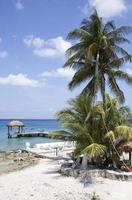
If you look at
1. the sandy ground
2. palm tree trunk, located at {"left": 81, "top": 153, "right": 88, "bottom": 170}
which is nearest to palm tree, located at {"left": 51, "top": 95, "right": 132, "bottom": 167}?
palm tree trunk, located at {"left": 81, "top": 153, "right": 88, "bottom": 170}

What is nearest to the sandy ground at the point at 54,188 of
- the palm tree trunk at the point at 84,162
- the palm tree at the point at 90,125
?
the palm tree trunk at the point at 84,162

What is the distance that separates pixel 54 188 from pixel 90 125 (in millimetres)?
4761

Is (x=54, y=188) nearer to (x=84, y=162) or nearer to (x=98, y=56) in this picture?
(x=84, y=162)

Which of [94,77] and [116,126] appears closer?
[116,126]

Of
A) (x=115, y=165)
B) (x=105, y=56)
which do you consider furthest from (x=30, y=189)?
(x=105, y=56)

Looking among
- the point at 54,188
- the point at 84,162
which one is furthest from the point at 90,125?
the point at 54,188

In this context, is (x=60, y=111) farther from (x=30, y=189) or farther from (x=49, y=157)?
(x=49, y=157)

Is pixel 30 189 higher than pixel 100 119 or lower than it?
lower

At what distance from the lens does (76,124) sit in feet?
63.6

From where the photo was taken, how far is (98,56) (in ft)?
71.1

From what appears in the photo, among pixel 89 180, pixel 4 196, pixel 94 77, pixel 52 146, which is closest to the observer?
pixel 4 196

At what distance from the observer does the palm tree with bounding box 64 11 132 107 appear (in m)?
21.5

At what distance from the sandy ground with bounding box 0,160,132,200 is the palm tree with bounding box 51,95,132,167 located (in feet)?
6.84

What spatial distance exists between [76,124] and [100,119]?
1.68m
